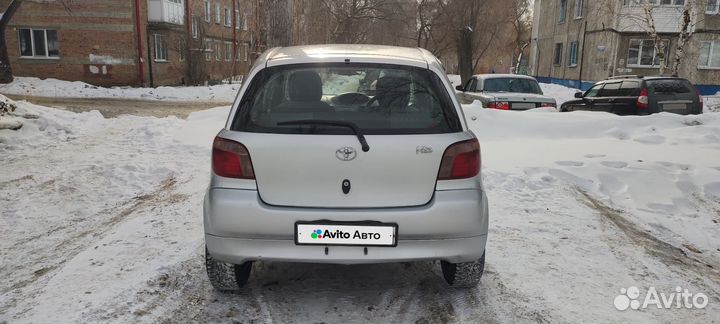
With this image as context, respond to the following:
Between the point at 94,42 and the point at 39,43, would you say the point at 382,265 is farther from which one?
the point at 39,43

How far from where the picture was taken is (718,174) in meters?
6.58

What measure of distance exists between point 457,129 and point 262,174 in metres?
1.22

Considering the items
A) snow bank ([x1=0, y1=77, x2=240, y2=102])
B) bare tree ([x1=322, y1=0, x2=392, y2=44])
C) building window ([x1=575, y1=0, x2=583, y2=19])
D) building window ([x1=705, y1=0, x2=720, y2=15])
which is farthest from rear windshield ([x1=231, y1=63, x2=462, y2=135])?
building window ([x1=575, y1=0, x2=583, y2=19])

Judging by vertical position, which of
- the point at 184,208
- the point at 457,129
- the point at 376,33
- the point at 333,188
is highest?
the point at 376,33

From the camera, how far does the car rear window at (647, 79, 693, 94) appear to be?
1201 cm

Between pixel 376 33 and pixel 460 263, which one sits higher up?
pixel 376 33

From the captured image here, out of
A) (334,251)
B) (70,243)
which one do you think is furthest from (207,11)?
(334,251)

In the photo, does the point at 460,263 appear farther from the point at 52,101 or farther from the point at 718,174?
the point at 52,101

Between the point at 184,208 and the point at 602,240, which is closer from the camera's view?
the point at 602,240

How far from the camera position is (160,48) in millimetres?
28062

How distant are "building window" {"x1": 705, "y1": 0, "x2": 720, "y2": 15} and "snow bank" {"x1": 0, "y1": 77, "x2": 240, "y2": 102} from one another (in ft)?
80.1

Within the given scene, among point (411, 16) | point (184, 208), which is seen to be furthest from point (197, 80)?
point (184, 208)

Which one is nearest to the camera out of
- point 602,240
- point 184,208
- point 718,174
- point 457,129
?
point 457,129

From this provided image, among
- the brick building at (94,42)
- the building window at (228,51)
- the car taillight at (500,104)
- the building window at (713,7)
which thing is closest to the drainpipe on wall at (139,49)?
the brick building at (94,42)
